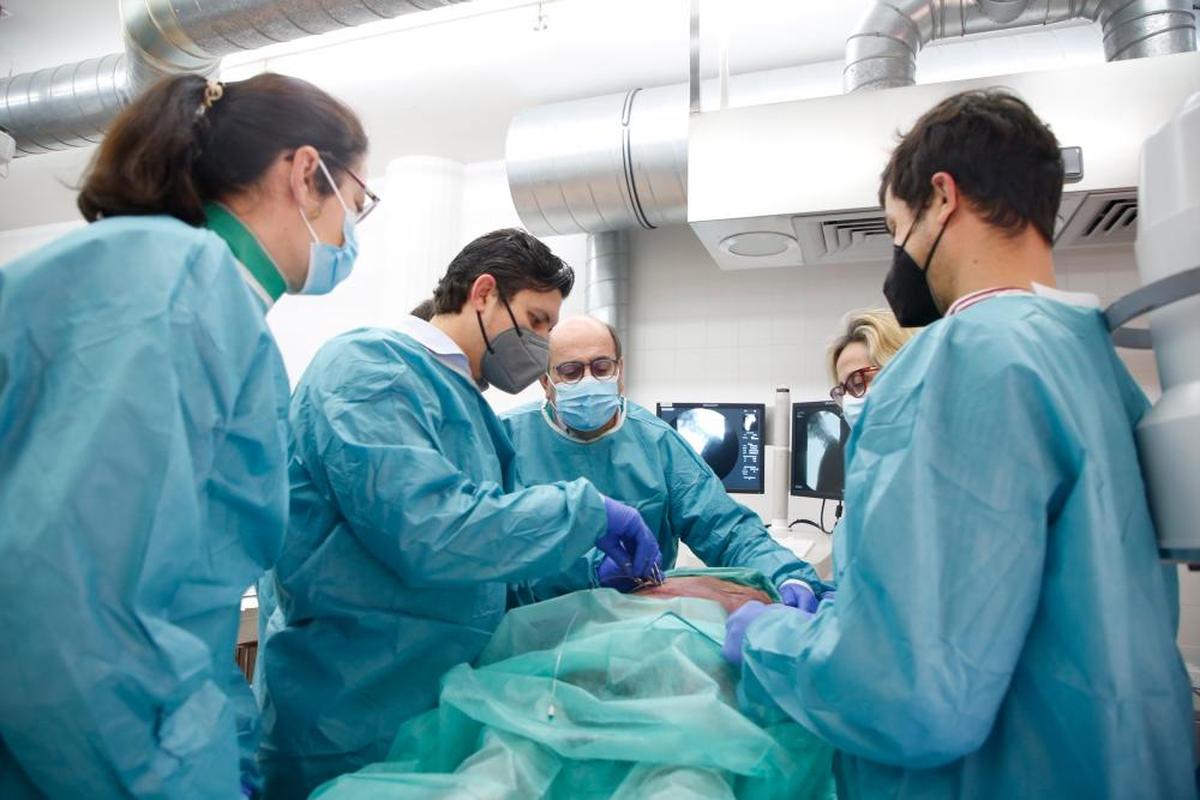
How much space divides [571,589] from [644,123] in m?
2.11

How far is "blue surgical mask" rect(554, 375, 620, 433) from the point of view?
1976 mm

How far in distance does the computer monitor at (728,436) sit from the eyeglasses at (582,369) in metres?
1.21

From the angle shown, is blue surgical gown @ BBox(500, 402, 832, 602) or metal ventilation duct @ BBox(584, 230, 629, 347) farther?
metal ventilation duct @ BBox(584, 230, 629, 347)

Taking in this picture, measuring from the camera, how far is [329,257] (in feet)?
3.51

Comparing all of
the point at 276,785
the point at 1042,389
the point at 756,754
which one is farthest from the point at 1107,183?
the point at 276,785

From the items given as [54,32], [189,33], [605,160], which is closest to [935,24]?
[605,160]

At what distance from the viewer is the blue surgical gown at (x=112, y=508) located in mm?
656

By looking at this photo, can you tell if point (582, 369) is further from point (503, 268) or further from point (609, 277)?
point (609, 277)

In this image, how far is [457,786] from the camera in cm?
Answer: 94

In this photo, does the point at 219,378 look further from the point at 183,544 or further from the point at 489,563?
the point at 489,563

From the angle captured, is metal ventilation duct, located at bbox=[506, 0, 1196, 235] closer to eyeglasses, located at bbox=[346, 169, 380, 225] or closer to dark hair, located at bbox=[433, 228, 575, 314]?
dark hair, located at bbox=[433, 228, 575, 314]

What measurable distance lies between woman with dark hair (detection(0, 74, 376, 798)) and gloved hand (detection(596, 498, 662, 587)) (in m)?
0.73

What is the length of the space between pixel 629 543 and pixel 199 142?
1.03 meters

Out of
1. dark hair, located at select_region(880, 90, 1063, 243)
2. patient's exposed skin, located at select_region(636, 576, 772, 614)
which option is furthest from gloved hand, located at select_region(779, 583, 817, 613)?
dark hair, located at select_region(880, 90, 1063, 243)
